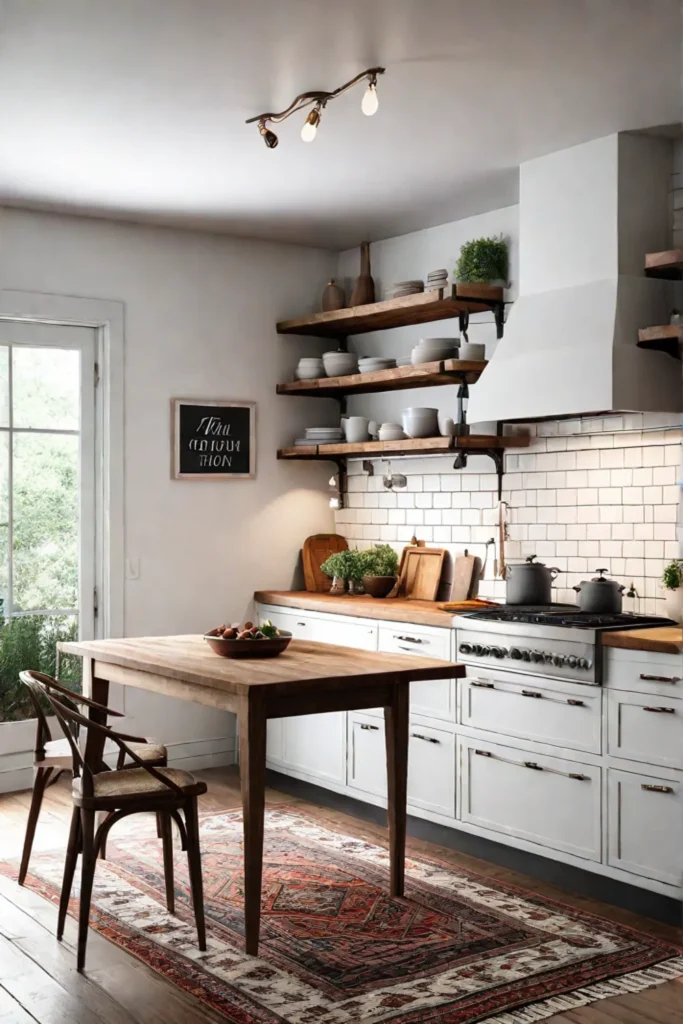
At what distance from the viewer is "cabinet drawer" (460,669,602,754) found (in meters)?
4.53

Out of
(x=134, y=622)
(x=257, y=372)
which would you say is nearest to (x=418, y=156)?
(x=257, y=372)

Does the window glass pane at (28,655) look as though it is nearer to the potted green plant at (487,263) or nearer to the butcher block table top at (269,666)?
the butcher block table top at (269,666)

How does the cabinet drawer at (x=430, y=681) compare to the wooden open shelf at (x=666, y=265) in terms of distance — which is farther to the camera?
the cabinet drawer at (x=430, y=681)

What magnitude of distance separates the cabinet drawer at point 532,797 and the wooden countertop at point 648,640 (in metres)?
0.52

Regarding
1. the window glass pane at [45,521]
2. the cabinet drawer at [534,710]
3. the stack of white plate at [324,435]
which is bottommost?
the cabinet drawer at [534,710]

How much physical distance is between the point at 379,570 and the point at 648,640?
2200 millimetres

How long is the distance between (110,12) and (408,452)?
306cm

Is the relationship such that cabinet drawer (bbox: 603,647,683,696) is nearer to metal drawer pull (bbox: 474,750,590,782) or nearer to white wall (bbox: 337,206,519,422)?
metal drawer pull (bbox: 474,750,590,782)

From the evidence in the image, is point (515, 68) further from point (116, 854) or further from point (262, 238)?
point (116, 854)

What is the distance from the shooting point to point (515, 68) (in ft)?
13.1

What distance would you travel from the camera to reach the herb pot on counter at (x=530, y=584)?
529 cm

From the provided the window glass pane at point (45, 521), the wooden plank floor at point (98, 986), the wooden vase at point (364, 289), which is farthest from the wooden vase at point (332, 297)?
the wooden plank floor at point (98, 986)

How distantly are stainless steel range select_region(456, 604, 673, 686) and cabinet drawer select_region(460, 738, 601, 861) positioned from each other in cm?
36

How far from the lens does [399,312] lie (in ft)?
19.9
